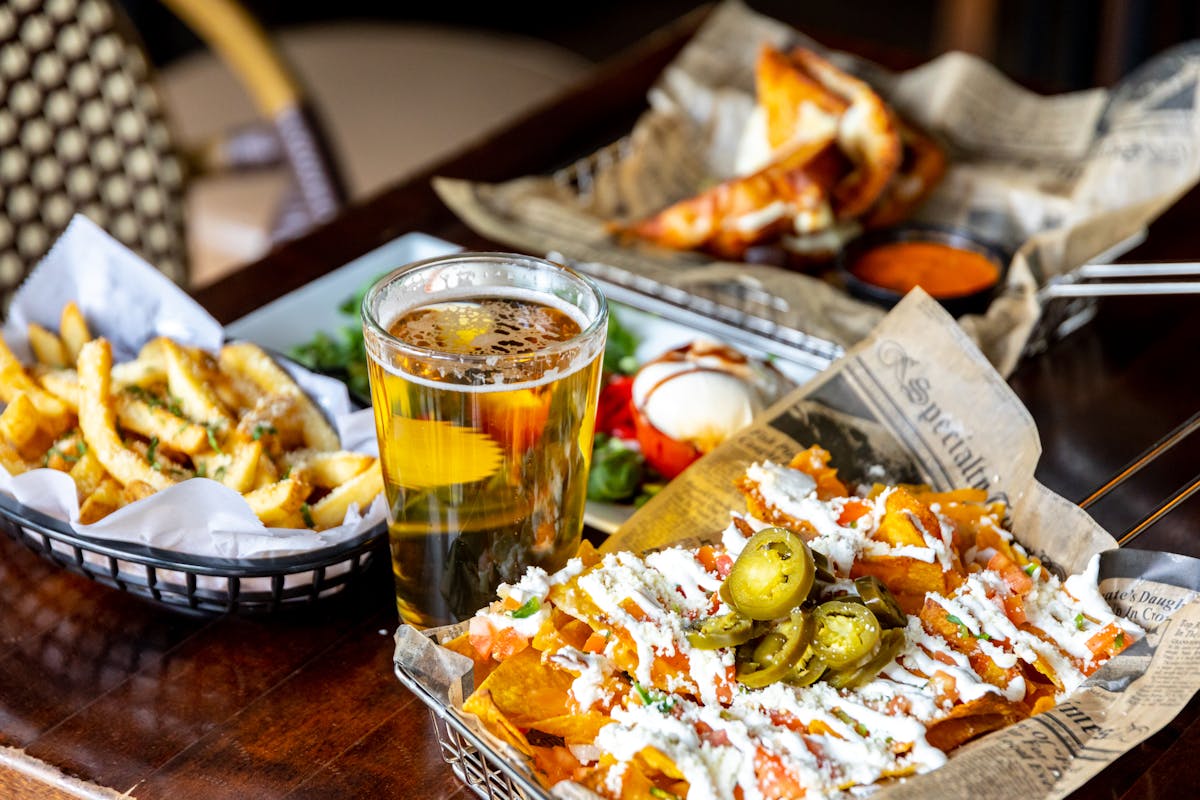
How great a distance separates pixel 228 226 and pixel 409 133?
79 centimetres

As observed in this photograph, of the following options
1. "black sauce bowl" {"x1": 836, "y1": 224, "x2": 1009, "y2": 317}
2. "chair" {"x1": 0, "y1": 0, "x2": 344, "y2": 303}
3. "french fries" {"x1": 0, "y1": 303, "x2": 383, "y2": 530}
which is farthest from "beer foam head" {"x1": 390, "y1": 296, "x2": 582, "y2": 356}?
"chair" {"x1": 0, "y1": 0, "x2": 344, "y2": 303}

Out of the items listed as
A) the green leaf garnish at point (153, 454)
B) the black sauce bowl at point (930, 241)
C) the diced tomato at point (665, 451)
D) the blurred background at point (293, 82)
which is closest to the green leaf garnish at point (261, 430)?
the green leaf garnish at point (153, 454)

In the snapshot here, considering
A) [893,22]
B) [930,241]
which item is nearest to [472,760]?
[930,241]

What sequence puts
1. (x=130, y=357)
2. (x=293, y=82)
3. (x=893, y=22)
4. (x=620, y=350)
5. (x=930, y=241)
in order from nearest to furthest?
1. (x=130, y=357)
2. (x=620, y=350)
3. (x=930, y=241)
4. (x=293, y=82)
5. (x=893, y=22)

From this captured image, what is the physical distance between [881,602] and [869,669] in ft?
0.24

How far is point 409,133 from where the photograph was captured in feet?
14.6

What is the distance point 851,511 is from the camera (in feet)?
4.45

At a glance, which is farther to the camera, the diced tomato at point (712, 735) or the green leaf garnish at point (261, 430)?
the green leaf garnish at point (261, 430)

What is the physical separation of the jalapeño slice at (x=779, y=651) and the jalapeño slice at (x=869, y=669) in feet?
0.13

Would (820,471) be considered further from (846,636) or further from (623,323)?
(623,323)

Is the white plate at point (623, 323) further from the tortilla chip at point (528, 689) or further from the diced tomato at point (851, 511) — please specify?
the tortilla chip at point (528, 689)

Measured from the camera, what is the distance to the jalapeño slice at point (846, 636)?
1.11 m

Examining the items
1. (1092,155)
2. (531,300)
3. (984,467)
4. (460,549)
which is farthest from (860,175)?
(460,549)

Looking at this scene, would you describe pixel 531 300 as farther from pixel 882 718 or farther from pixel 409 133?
pixel 409 133
